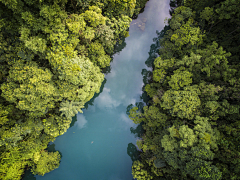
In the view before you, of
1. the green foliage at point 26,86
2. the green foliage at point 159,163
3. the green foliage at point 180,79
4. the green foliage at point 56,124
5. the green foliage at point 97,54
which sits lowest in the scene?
the green foliage at point 159,163

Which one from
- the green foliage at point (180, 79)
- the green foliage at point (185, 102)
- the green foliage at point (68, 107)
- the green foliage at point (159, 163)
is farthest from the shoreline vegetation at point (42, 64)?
the green foliage at point (159, 163)

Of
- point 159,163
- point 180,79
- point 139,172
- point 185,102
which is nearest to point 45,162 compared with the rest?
point 139,172

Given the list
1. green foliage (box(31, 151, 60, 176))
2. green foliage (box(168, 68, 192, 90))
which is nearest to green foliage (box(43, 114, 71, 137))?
green foliage (box(31, 151, 60, 176))

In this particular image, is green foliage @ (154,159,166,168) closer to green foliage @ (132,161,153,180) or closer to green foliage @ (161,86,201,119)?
green foliage @ (132,161,153,180)

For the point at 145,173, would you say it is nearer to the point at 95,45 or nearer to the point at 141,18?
the point at 95,45

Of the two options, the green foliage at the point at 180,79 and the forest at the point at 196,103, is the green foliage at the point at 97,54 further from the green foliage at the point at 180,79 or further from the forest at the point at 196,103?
the green foliage at the point at 180,79

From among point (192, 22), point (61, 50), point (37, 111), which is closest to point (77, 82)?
point (61, 50)
